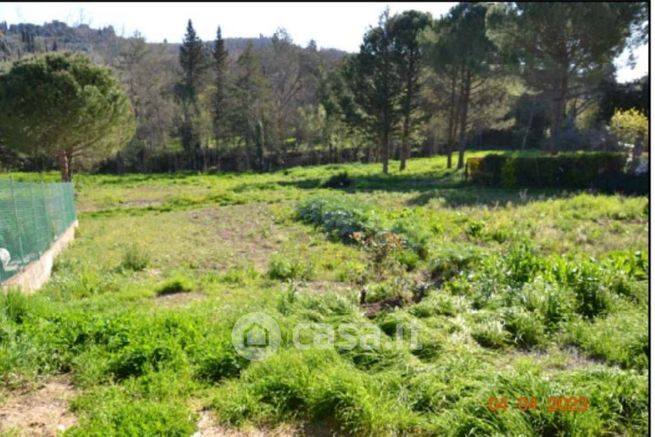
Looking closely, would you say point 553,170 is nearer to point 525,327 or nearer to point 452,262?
point 452,262

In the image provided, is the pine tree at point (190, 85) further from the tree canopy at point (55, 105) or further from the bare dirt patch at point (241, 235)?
the bare dirt patch at point (241, 235)

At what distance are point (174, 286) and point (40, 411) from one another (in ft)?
12.1

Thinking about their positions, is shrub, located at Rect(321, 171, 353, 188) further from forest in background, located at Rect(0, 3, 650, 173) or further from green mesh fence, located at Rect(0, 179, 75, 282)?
green mesh fence, located at Rect(0, 179, 75, 282)

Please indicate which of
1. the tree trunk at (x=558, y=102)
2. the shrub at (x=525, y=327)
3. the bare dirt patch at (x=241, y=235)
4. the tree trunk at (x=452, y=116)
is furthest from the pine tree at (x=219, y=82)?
the shrub at (x=525, y=327)

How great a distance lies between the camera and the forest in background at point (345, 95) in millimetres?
25234

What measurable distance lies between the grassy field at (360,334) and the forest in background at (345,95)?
62.0ft

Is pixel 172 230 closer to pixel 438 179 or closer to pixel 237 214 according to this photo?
pixel 237 214

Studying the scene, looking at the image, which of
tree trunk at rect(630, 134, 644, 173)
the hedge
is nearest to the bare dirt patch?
the hedge

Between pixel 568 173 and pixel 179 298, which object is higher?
pixel 568 173

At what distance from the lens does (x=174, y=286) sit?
23.1 ft

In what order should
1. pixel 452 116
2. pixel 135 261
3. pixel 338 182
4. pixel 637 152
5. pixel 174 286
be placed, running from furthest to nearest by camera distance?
pixel 452 116 → pixel 338 182 → pixel 637 152 → pixel 135 261 → pixel 174 286

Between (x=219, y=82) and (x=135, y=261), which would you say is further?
(x=219, y=82)
